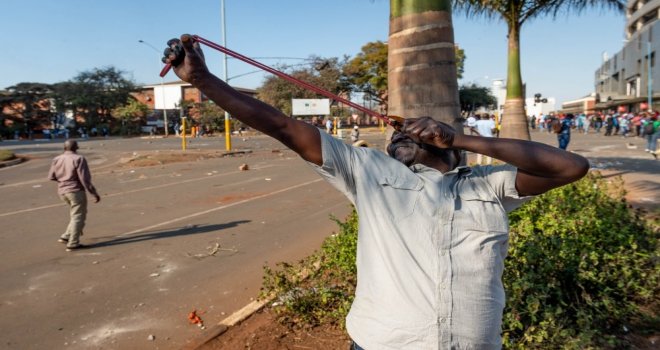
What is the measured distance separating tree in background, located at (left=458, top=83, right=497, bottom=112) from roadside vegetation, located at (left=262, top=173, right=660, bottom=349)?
57524mm

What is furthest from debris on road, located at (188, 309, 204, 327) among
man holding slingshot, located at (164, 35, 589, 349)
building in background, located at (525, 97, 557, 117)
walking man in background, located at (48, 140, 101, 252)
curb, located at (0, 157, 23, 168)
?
building in background, located at (525, 97, 557, 117)

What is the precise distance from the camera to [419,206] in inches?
69.4

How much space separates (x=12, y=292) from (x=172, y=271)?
1.59 metres

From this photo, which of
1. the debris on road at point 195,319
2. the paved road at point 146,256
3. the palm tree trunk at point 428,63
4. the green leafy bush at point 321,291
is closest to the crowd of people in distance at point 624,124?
the paved road at point 146,256

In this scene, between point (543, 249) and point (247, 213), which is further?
point (247, 213)

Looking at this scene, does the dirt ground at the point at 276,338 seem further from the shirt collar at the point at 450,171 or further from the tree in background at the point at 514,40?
the tree in background at the point at 514,40

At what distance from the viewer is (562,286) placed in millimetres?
3564

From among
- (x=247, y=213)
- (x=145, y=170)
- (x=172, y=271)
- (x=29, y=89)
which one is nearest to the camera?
(x=172, y=271)

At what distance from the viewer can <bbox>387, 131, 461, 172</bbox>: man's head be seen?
1.92 metres

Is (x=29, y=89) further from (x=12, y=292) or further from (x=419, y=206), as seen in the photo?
(x=419, y=206)

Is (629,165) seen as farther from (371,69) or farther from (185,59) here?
(371,69)

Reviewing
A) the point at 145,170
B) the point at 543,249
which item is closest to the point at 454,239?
the point at 543,249

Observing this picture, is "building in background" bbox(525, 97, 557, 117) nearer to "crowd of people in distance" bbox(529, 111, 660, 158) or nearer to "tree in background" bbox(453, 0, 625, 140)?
"crowd of people in distance" bbox(529, 111, 660, 158)

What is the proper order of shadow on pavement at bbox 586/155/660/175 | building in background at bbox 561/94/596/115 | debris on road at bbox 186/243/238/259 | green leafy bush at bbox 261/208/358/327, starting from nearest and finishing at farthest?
1. green leafy bush at bbox 261/208/358/327
2. debris on road at bbox 186/243/238/259
3. shadow on pavement at bbox 586/155/660/175
4. building in background at bbox 561/94/596/115
